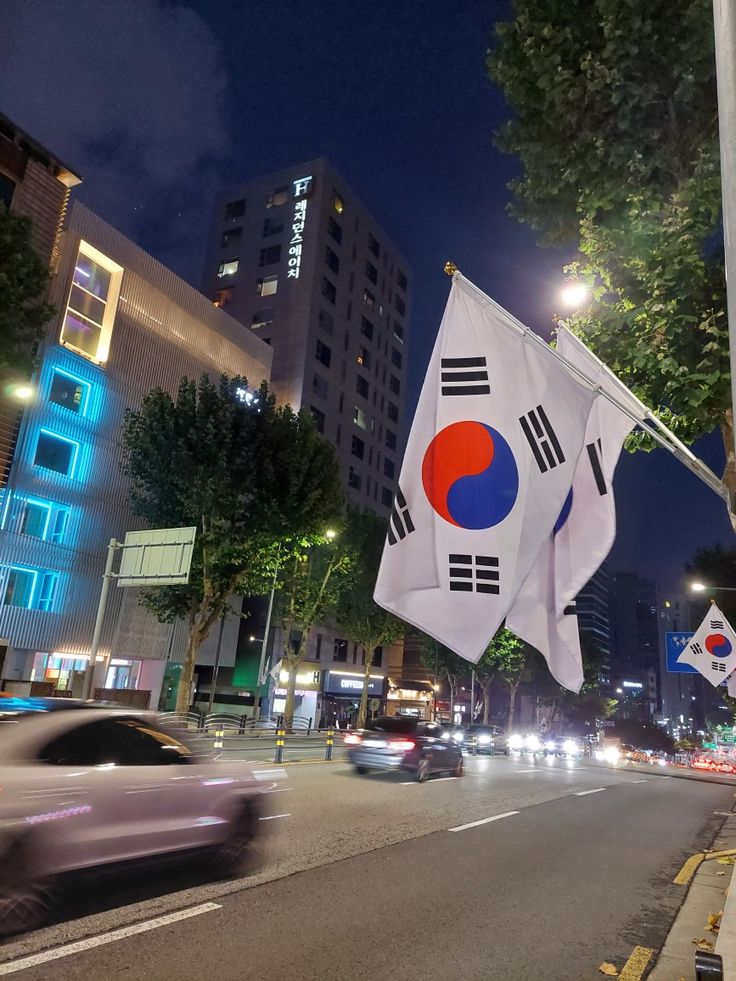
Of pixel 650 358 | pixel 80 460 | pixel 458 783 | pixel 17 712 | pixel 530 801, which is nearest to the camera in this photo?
pixel 17 712

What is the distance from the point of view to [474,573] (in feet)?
15.7

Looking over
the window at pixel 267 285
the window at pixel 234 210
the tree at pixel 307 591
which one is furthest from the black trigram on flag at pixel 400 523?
the window at pixel 234 210

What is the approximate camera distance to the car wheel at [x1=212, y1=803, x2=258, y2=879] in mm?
6895

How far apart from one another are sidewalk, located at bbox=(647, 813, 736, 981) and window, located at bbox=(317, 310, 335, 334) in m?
53.1

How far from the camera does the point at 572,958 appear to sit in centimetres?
546

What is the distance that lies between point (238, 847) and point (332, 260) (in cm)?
5972

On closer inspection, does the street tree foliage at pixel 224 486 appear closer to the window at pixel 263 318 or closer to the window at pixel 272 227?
the window at pixel 263 318

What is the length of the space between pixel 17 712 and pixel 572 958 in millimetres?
5097

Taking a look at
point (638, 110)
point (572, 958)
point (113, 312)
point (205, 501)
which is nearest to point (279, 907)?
point (572, 958)

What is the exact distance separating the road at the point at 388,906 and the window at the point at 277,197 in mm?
60276

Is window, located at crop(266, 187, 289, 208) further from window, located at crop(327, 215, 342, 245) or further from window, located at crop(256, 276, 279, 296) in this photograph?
window, located at crop(256, 276, 279, 296)

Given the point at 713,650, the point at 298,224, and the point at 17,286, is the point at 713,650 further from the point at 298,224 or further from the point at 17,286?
the point at 298,224

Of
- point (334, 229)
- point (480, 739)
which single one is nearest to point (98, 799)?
point (480, 739)

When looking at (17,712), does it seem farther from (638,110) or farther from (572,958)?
(638,110)
